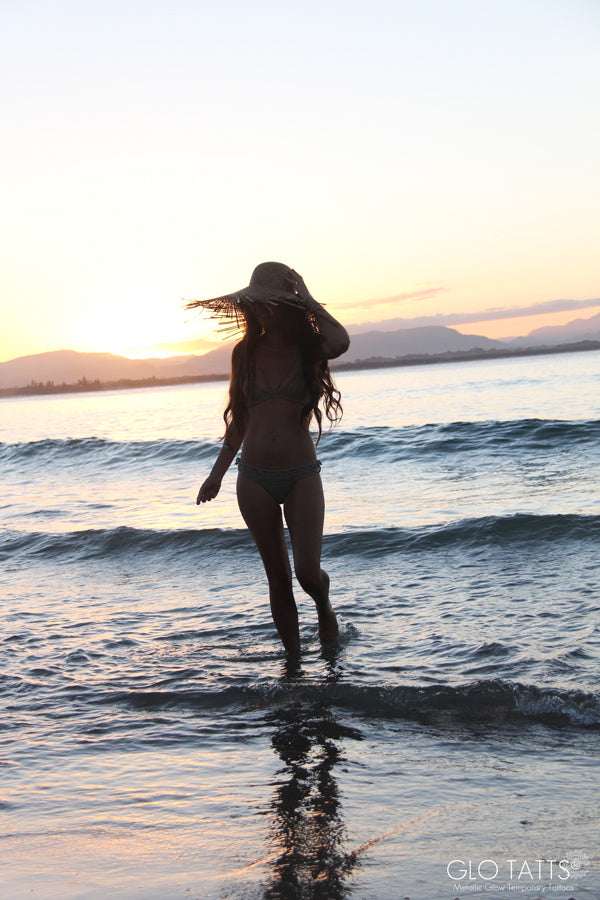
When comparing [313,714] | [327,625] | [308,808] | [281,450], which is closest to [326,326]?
[281,450]

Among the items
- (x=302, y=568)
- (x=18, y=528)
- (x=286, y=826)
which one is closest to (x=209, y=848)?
(x=286, y=826)

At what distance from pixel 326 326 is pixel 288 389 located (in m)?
0.40

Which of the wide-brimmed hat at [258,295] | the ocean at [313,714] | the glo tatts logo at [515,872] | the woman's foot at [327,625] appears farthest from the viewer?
the woman's foot at [327,625]

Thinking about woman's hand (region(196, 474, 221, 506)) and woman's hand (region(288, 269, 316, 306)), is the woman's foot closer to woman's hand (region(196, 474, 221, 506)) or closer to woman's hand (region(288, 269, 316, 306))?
woman's hand (region(196, 474, 221, 506))

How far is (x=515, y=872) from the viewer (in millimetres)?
2490

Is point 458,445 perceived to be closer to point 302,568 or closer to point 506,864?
point 302,568

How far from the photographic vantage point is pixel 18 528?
1106cm

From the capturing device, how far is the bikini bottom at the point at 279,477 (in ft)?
14.4

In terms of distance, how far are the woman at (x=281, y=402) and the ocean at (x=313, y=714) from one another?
892mm

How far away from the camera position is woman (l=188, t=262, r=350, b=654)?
4.30 m

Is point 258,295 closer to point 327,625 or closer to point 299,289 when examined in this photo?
point 299,289

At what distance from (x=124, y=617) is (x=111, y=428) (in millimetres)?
29345

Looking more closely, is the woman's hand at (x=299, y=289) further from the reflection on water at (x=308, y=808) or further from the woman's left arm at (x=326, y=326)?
the reflection on water at (x=308, y=808)

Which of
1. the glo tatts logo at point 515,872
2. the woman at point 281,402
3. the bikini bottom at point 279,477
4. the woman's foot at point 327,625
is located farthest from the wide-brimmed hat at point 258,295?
the glo tatts logo at point 515,872
